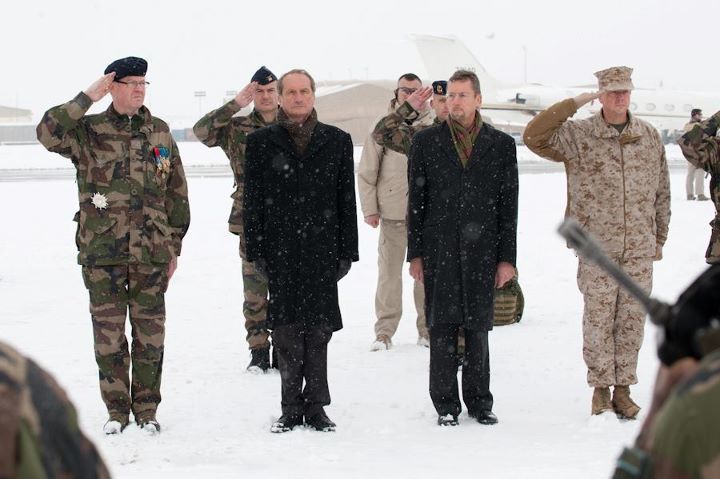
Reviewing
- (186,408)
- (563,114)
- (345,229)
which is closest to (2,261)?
(186,408)

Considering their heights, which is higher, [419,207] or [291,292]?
[419,207]

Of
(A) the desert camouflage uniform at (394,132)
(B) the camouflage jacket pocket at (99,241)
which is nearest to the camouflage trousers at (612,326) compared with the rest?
(A) the desert camouflage uniform at (394,132)

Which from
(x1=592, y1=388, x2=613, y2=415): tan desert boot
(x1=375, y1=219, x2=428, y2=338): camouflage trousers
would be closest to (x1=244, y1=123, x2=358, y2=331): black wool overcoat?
(x1=592, y1=388, x2=613, y2=415): tan desert boot

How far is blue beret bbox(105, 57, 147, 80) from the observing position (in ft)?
19.0

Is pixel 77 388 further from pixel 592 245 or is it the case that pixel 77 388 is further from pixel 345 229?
pixel 592 245

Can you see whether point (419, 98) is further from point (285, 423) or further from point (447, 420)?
point (285, 423)

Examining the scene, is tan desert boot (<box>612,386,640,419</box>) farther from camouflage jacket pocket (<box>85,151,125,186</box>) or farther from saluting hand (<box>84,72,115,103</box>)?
saluting hand (<box>84,72,115,103</box>)

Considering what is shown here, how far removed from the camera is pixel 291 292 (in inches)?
236

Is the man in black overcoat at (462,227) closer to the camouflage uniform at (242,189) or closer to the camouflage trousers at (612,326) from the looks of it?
the camouflage trousers at (612,326)

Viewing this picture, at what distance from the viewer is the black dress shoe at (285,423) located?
591cm

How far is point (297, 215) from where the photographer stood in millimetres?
5992

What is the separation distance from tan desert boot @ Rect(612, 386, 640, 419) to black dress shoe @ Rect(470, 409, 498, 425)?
76 cm

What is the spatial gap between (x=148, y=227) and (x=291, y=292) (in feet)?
2.97

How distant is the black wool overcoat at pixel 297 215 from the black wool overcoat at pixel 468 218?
524 mm
